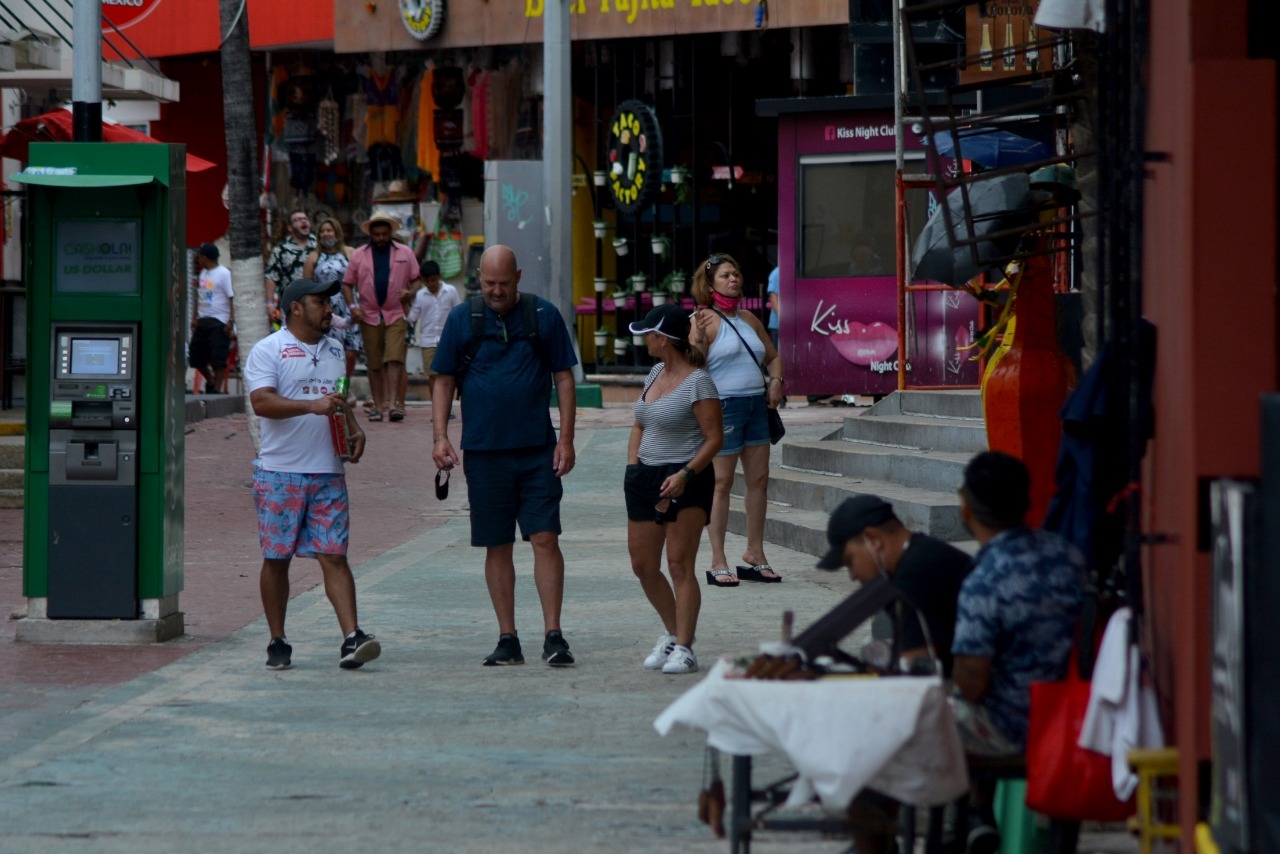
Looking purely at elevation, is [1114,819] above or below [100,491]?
below

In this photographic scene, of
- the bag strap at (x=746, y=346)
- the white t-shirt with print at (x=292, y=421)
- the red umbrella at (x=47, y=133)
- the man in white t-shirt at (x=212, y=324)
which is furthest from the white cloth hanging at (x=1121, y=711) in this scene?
the man in white t-shirt at (x=212, y=324)

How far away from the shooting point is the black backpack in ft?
27.0

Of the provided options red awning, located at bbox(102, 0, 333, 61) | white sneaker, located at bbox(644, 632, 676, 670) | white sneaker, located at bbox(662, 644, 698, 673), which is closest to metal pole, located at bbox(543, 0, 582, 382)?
red awning, located at bbox(102, 0, 333, 61)

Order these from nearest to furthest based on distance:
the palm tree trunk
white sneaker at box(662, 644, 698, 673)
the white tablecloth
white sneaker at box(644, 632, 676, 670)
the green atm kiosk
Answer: the white tablecloth, white sneaker at box(662, 644, 698, 673), white sneaker at box(644, 632, 676, 670), the green atm kiosk, the palm tree trunk

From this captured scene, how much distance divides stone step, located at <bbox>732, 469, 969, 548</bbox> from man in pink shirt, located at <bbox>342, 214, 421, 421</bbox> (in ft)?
17.7

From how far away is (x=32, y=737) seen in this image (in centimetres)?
677

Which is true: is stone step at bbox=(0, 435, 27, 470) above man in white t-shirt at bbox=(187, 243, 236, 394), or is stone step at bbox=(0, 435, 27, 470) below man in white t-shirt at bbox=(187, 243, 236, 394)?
below

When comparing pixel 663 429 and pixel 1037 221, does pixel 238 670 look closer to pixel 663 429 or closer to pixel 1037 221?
pixel 663 429

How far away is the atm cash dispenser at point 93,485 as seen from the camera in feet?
28.5

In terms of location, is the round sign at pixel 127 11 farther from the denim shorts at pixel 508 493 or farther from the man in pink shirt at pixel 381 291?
the denim shorts at pixel 508 493

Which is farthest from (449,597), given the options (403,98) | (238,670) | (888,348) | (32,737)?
(403,98)

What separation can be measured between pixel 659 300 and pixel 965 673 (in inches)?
742

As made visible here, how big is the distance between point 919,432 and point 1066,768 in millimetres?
8176

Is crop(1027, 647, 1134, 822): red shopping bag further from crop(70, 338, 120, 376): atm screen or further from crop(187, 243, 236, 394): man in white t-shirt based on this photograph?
crop(187, 243, 236, 394): man in white t-shirt
